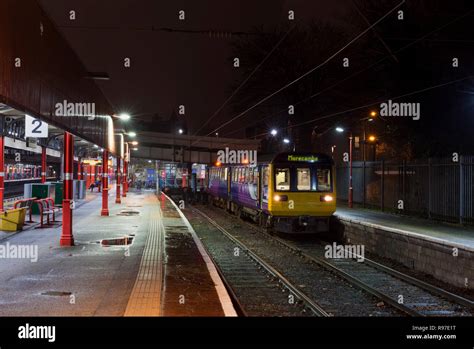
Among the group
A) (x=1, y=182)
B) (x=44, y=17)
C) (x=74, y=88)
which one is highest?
(x=44, y=17)

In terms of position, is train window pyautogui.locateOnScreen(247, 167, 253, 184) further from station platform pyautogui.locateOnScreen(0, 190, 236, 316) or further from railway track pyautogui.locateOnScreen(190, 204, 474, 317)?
railway track pyautogui.locateOnScreen(190, 204, 474, 317)

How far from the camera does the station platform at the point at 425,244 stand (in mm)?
10914

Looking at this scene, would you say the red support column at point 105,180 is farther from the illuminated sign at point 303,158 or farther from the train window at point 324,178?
the train window at point 324,178

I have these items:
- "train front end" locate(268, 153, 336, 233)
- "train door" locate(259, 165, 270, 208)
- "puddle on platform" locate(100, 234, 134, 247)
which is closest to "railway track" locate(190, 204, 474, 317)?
"train front end" locate(268, 153, 336, 233)

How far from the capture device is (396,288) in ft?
34.9

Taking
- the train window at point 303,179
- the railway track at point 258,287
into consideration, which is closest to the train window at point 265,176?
the train window at point 303,179

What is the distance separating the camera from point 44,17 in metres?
10.7

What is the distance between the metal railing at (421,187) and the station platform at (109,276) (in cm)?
922

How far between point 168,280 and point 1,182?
13.5 metres

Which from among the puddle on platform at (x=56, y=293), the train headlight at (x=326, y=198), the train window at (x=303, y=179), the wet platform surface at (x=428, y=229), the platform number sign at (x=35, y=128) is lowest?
the puddle on platform at (x=56, y=293)
